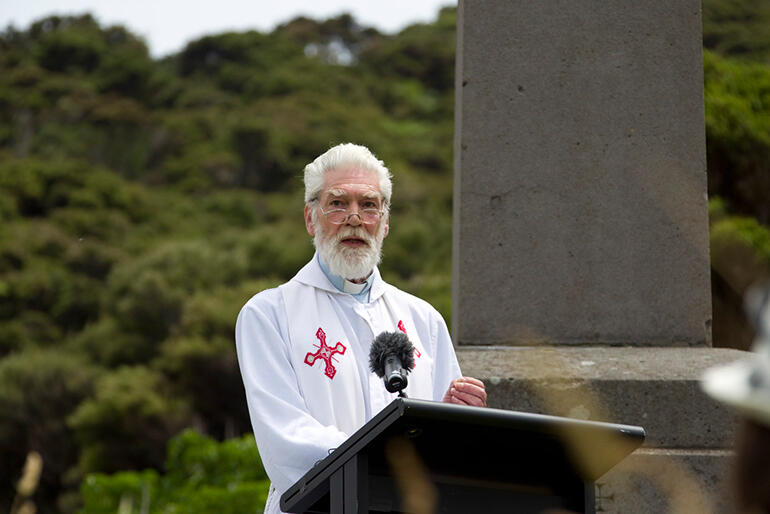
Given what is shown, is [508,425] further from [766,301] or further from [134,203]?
[134,203]

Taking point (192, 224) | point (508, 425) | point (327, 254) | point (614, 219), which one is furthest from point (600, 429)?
point (192, 224)

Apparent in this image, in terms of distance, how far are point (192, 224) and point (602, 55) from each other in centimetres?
3480

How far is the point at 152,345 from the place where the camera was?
30641 millimetres

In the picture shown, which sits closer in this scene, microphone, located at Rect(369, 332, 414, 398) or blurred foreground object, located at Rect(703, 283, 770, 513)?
blurred foreground object, located at Rect(703, 283, 770, 513)

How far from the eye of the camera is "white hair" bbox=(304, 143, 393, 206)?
3.34 meters

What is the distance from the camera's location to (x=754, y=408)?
0.94 meters

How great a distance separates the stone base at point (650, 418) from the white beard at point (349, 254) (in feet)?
2.38

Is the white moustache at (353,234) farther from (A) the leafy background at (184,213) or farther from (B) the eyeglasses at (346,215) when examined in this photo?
(A) the leafy background at (184,213)

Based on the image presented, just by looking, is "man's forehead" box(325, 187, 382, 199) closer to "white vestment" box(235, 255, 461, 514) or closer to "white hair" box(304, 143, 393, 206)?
"white hair" box(304, 143, 393, 206)

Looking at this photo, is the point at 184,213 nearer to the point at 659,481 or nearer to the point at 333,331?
the point at 659,481

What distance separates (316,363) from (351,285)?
35 centimetres

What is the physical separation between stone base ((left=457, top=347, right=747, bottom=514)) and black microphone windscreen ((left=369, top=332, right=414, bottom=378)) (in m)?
1.24

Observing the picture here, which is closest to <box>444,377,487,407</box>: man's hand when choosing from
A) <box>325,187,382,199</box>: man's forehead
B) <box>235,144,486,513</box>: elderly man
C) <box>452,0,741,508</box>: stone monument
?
<box>235,144,486,513</box>: elderly man

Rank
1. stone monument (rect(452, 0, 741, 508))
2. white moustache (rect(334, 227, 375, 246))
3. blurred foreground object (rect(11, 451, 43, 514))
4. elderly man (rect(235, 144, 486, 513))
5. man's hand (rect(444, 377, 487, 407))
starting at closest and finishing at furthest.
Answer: blurred foreground object (rect(11, 451, 43, 514)) < man's hand (rect(444, 377, 487, 407)) < elderly man (rect(235, 144, 486, 513)) < white moustache (rect(334, 227, 375, 246)) < stone monument (rect(452, 0, 741, 508))
